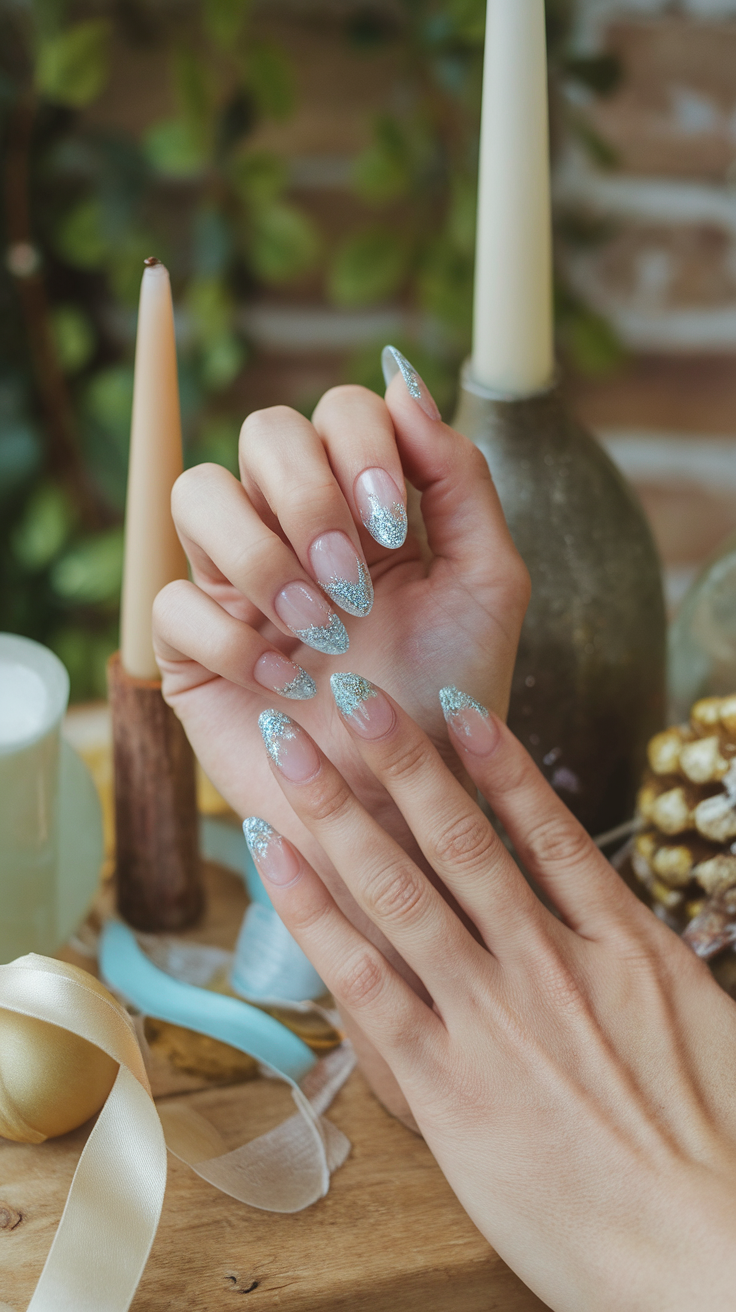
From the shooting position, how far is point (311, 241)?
34.0 inches

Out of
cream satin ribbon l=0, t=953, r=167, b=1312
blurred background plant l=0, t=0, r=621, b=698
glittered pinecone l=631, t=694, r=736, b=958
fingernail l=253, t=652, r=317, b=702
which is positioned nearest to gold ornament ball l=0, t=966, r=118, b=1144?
cream satin ribbon l=0, t=953, r=167, b=1312

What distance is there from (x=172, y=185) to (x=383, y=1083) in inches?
30.6

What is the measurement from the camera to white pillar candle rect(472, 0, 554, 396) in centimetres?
40

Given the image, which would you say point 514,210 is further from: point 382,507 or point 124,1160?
point 124,1160

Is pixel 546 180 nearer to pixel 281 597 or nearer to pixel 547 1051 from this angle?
pixel 281 597

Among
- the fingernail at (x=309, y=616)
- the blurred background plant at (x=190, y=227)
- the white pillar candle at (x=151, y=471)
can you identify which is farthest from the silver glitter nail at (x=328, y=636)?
the blurred background plant at (x=190, y=227)

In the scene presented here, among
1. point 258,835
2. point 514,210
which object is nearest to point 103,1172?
point 258,835

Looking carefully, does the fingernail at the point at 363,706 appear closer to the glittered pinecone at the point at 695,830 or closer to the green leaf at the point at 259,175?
the glittered pinecone at the point at 695,830

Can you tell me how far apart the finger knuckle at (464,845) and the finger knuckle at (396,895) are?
1 centimetres

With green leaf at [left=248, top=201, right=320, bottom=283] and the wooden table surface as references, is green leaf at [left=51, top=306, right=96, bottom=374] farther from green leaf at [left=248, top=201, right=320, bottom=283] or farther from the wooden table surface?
the wooden table surface

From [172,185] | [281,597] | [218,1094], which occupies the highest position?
[172,185]

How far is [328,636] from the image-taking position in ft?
1.07

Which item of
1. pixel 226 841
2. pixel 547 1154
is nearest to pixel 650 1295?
pixel 547 1154

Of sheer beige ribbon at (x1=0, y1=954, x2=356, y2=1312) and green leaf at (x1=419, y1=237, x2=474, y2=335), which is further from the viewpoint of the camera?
green leaf at (x1=419, y1=237, x2=474, y2=335)
